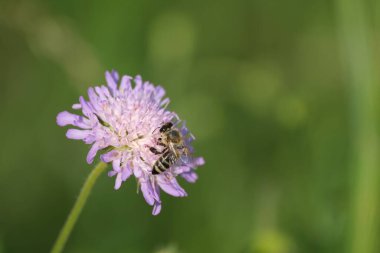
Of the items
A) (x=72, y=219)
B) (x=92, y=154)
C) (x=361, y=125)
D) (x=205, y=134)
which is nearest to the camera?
(x=72, y=219)

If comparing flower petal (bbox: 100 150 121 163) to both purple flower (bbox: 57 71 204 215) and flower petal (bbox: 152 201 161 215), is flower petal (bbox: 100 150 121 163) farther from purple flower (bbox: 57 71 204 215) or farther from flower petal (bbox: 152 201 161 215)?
flower petal (bbox: 152 201 161 215)

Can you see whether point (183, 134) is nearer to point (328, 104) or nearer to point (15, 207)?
point (15, 207)

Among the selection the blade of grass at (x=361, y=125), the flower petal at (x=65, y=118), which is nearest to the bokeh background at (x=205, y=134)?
the blade of grass at (x=361, y=125)

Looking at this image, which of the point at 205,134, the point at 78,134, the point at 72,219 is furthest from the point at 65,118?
the point at 205,134

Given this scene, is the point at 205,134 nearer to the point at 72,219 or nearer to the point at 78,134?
the point at 78,134

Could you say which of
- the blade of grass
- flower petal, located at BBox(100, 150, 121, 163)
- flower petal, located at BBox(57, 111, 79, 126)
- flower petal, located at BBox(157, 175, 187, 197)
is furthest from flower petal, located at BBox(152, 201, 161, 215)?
the blade of grass
